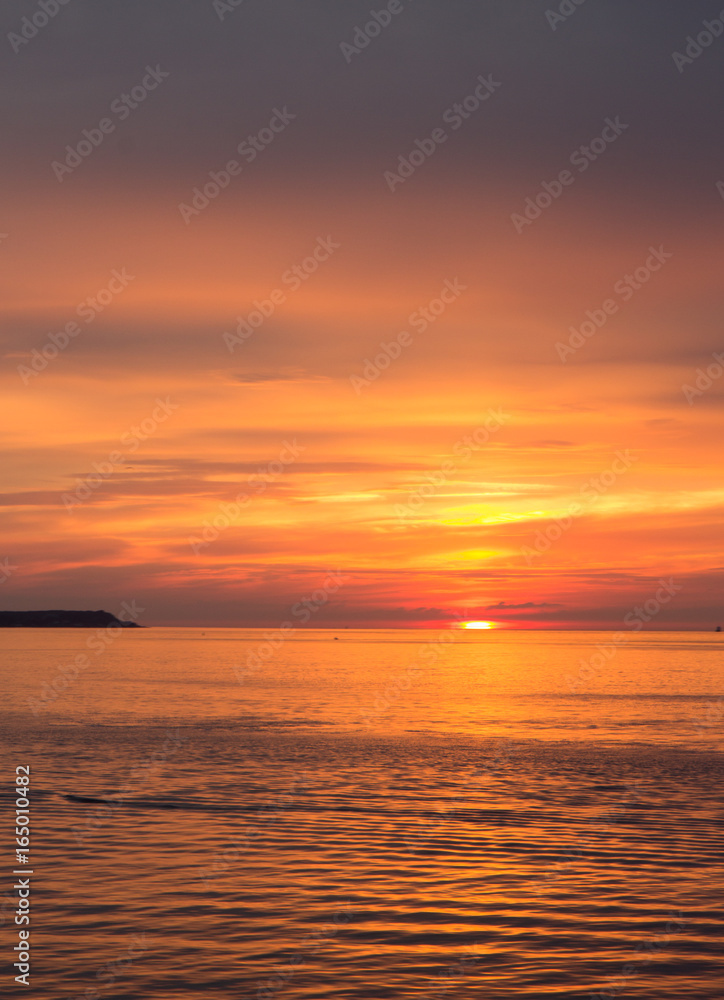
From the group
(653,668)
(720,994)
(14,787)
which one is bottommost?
(720,994)

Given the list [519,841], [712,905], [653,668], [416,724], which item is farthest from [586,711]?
[653,668]

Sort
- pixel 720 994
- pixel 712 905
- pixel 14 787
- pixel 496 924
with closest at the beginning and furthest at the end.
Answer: pixel 720 994 → pixel 496 924 → pixel 712 905 → pixel 14 787

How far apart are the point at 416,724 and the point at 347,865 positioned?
43.2 m

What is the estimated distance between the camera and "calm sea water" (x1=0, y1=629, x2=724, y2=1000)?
19547 mm

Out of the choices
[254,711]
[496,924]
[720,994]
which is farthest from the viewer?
[254,711]

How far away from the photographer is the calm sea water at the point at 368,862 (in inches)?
770

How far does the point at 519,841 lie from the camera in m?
30.5

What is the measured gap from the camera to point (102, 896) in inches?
952

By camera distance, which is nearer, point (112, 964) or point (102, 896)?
point (112, 964)

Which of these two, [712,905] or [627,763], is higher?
[627,763]

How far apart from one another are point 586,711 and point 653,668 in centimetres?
9627

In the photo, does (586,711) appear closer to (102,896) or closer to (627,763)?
(627,763)

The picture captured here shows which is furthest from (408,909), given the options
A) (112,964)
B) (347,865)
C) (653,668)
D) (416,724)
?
(653,668)

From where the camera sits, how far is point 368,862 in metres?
27.9
